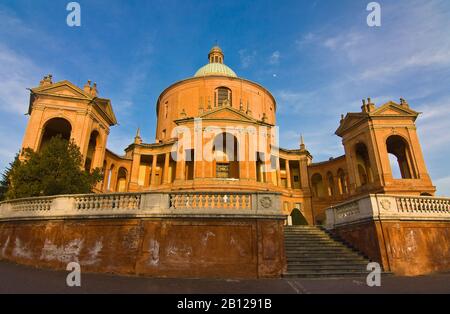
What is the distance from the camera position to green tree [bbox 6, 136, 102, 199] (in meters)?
14.0

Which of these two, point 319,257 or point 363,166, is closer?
point 319,257

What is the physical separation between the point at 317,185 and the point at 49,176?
33.4 meters

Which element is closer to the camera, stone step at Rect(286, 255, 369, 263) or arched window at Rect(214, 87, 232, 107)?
stone step at Rect(286, 255, 369, 263)

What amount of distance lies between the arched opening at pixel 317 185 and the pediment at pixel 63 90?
101ft

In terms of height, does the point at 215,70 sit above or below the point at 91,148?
above

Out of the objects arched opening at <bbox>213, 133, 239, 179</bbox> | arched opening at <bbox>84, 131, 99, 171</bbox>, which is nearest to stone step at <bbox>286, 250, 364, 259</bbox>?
arched opening at <bbox>213, 133, 239, 179</bbox>

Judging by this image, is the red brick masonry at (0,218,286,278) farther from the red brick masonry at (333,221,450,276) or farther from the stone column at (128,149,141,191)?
the stone column at (128,149,141,191)

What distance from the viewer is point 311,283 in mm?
7426

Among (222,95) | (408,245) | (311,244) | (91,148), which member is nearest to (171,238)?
(311,244)

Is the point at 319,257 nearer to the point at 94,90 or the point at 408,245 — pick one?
the point at 408,245

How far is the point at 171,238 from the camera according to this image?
8664mm

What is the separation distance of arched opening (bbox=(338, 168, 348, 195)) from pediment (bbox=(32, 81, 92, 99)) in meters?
31.0
